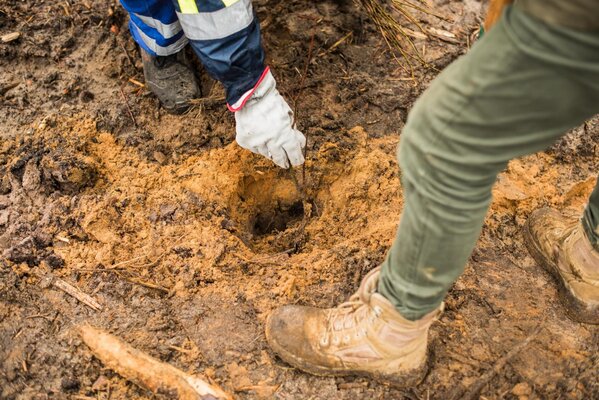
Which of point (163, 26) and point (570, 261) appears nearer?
point (570, 261)

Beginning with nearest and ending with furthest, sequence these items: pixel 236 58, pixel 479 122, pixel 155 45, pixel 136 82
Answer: pixel 479 122 < pixel 236 58 < pixel 155 45 < pixel 136 82

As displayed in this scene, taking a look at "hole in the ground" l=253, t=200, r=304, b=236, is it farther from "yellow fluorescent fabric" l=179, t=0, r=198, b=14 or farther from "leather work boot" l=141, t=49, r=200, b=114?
"yellow fluorescent fabric" l=179, t=0, r=198, b=14

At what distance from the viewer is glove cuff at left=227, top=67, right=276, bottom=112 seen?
2.12 m

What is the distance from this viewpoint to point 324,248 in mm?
2186

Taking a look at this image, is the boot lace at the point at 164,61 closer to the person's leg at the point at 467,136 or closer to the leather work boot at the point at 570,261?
the person's leg at the point at 467,136

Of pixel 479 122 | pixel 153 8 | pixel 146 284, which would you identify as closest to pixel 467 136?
pixel 479 122

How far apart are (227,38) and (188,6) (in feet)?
0.55

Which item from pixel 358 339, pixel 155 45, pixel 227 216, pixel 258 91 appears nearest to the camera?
pixel 358 339

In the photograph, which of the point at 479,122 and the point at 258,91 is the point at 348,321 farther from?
the point at 258,91

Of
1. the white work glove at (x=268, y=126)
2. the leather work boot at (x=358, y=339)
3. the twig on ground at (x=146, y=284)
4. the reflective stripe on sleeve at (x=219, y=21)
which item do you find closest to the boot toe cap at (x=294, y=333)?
the leather work boot at (x=358, y=339)

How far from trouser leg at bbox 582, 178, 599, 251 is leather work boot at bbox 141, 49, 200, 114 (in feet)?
5.70

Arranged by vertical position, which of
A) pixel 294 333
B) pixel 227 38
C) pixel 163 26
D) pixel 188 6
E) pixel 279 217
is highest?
pixel 188 6

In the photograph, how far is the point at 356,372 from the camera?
1.68m

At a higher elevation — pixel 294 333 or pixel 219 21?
pixel 219 21
